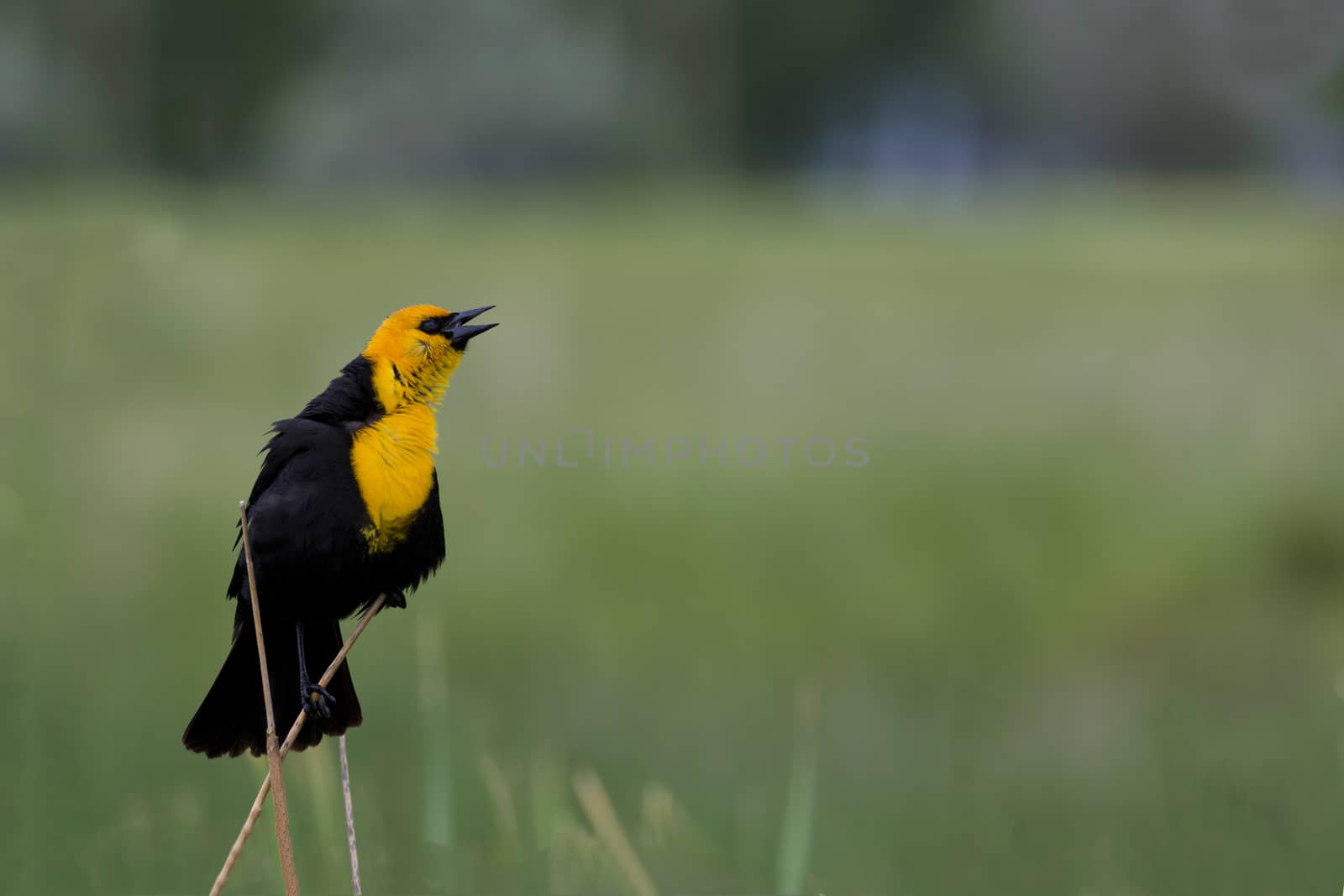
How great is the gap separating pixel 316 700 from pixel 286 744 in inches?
2.4

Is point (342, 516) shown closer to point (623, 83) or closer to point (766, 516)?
point (766, 516)

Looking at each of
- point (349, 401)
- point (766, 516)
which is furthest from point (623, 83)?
point (349, 401)

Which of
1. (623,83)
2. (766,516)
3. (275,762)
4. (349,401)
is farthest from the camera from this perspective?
(623,83)

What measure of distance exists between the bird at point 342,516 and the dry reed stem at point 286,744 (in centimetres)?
2

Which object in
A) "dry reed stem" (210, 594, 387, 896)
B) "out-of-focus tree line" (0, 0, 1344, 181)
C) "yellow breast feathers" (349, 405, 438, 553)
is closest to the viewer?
"dry reed stem" (210, 594, 387, 896)

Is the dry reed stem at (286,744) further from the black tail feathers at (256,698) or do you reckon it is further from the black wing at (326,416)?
the black wing at (326,416)

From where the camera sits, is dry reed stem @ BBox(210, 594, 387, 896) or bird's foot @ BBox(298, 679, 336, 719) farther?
bird's foot @ BBox(298, 679, 336, 719)

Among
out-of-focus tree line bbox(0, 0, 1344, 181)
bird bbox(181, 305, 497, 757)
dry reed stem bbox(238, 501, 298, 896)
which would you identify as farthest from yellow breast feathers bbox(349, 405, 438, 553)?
out-of-focus tree line bbox(0, 0, 1344, 181)

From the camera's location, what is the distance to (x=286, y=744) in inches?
39.6

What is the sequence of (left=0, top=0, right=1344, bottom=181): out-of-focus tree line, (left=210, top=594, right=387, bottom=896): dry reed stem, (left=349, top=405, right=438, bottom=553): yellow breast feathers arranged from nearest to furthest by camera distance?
1. (left=210, top=594, right=387, bottom=896): dry reed stem
2. (left=349, top=405, right=438, bottom=553): yellow breast feathers
3. (left=0, top=0, right=1344, bottom=181): out-of-focus tree line

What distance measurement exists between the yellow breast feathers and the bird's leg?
0.42 feet

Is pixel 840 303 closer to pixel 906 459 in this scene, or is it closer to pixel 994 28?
pixel 906 459

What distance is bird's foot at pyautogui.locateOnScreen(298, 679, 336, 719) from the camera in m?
1.06

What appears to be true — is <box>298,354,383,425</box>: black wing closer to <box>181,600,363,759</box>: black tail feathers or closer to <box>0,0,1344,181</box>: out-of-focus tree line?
<box>181,600,363,759</box>: black tail feathers
